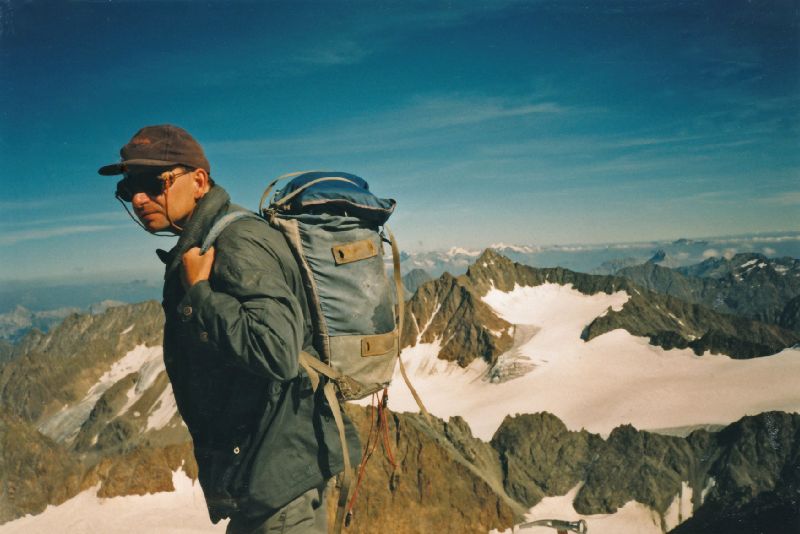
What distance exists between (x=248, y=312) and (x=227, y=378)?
2.25 ft

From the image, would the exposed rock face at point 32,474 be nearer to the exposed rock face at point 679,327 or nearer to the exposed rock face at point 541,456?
the exposed rock face at point 541,456

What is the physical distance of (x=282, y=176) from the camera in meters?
3.75

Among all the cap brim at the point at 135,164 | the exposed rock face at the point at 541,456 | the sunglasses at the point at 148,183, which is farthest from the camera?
the exposed rock face at the point at 541,456

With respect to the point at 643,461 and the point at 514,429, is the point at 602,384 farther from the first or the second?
the point at 514,429

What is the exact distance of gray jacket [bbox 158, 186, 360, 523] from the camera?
2.96 meters

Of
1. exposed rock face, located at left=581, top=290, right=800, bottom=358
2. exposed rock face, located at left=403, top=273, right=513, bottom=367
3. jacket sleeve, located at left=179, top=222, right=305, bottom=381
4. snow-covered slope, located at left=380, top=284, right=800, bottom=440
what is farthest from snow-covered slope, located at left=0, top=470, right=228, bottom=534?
exposed rock face, located at left=581, top=290, right=800, bottom=358

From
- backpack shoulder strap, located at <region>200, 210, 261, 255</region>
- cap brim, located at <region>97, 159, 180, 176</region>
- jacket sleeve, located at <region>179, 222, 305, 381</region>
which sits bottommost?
jacket sleeve, located at <region>179, 222, 305, 381</region>

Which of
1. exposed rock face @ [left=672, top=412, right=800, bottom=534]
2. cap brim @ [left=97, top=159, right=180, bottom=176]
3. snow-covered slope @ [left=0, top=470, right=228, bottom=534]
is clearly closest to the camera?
cap brim @ [left=97, top=159, right=180, bottom=176]

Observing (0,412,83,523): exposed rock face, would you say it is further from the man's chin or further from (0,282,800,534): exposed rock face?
the man's chin

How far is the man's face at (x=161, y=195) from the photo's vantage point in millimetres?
3367

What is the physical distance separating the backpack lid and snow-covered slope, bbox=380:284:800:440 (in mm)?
133002

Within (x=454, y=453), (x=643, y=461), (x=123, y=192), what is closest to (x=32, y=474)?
(x=454, y=453)

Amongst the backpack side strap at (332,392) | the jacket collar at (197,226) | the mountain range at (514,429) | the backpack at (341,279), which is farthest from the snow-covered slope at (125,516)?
the jacket collar at (197,226)

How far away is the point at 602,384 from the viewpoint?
491ft
